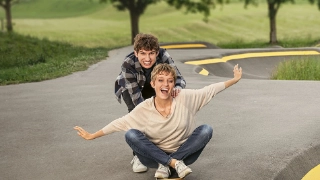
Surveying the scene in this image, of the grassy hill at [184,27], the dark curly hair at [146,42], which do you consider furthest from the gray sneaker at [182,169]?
the grassy hill at [184,27]

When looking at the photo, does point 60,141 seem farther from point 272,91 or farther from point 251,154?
point 272,91

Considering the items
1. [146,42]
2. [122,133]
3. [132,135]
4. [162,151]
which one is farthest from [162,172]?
[122,133]

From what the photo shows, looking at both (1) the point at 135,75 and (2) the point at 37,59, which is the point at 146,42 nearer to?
(1) the point at 135,75

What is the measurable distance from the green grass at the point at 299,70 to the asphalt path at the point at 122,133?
2.38 meters

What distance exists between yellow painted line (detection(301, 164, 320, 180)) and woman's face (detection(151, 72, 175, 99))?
78.3 inches

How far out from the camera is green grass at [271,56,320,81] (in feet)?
48.9

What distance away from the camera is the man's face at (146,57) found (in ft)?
19.0

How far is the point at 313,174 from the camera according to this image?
6.43 metres

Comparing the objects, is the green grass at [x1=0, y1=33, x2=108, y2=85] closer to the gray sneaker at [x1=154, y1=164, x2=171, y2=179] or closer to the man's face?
the man's face

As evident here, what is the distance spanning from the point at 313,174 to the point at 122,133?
2.76 metres

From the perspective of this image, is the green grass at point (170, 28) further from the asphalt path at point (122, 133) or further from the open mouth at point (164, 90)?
the open mouth at point (164, 90)

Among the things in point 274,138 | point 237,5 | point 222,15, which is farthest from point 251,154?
point 237,5

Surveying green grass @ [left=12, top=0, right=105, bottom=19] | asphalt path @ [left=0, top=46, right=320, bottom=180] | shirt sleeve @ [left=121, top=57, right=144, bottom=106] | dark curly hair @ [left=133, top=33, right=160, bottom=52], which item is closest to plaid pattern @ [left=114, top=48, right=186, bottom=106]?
shirt sleeve @ [left=121, top=57, right=144, bottom=106]

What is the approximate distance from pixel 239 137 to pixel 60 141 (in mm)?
2380
